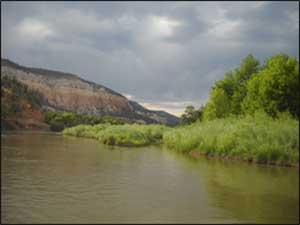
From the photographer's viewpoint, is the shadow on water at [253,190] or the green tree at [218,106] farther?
the green tree at [218,106]

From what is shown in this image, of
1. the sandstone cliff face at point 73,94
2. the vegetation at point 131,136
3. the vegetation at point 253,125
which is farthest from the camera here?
the sandstone cliff face at point 73,94

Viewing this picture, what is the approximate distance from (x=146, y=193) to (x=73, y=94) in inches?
5570

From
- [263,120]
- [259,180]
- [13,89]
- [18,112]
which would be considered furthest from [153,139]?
[13,89]

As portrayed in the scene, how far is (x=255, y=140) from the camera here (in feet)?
75.4

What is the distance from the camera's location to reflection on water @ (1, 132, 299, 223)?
1096 cm

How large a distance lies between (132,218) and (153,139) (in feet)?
122

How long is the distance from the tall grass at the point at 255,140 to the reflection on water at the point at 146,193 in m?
1.39

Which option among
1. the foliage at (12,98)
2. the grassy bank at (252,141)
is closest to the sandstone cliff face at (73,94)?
the foliage at (12,98)

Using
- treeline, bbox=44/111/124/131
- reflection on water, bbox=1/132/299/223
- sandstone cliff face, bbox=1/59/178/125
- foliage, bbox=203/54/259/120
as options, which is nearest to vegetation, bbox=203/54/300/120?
foliage, bbox=203/54/259/120

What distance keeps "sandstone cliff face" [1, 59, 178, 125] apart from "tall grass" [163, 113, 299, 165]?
369ft

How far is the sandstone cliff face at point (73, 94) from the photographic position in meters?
141

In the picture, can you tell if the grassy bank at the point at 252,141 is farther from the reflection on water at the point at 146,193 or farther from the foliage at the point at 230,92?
the foliage at the point at 230,92

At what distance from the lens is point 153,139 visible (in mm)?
47812

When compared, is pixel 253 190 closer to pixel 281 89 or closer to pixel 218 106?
pixel 281 89
